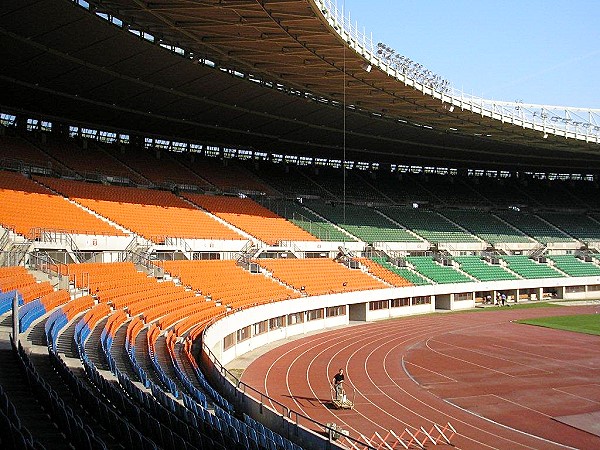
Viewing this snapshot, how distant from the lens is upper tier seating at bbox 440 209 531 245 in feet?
194

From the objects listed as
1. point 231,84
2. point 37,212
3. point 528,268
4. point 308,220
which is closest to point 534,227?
point 528,268

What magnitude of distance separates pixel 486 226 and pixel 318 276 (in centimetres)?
2666

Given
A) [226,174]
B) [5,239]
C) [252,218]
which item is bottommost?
[5,239]

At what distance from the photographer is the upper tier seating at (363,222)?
52.4 metres

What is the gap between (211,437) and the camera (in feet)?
32.9

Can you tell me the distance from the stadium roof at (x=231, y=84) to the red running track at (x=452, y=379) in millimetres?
13908

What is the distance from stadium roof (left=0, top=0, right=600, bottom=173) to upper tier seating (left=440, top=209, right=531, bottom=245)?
6.78 m

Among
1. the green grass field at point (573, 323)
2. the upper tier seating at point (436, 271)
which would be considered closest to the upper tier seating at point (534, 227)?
the upper tier seating at point (436, 271)

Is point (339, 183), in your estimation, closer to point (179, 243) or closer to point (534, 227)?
point (534, 227)

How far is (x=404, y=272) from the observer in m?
47.4

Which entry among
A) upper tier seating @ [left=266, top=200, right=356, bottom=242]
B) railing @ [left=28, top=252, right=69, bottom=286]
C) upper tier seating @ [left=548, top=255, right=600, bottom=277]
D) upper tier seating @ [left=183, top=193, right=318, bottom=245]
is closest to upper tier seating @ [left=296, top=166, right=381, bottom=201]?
upper tier seating @ [left=266, top=200, right=356, bottom=242]

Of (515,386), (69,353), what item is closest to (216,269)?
(515,386)

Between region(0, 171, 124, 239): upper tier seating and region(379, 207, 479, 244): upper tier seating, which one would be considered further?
region(379, 207, 479, 244): upper tier seating

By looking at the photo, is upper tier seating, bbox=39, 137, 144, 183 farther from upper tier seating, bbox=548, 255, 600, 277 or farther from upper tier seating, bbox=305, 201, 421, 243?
upper tier seating, bbox=548, 255, 600, 277
